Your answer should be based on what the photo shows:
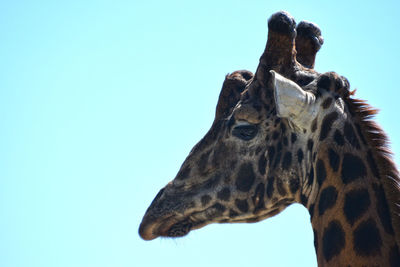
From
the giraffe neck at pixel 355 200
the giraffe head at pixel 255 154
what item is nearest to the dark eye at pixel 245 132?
the giraffe head at pixel 255 154

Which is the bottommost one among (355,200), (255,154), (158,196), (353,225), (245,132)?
(353,225)

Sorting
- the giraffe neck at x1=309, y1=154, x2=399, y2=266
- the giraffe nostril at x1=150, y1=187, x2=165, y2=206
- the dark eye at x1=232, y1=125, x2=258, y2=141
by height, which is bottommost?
the giraffe neck at x1=309, y1=154, x2=399, y2=266

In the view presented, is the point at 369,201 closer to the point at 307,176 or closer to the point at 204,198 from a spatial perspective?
the point at 307,176

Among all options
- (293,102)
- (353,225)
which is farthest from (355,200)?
(293,102)

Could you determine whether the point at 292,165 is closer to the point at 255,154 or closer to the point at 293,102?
the point at 255,154

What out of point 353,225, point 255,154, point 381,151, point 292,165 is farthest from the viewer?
point 255,154

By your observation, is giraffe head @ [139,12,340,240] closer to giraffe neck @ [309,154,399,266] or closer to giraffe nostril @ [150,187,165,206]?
giraffe nostril @ [150,187,165,206]

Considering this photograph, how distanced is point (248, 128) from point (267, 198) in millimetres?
707

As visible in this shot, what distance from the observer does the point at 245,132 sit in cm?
616

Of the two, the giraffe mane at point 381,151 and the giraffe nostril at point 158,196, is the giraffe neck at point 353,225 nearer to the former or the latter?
the giraffe mane at point 381,151

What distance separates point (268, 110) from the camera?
609 cm

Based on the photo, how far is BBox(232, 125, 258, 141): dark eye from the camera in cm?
612

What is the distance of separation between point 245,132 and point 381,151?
1.43 metres

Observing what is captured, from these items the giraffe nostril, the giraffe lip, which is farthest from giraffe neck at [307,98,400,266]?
the giraffe nostril
